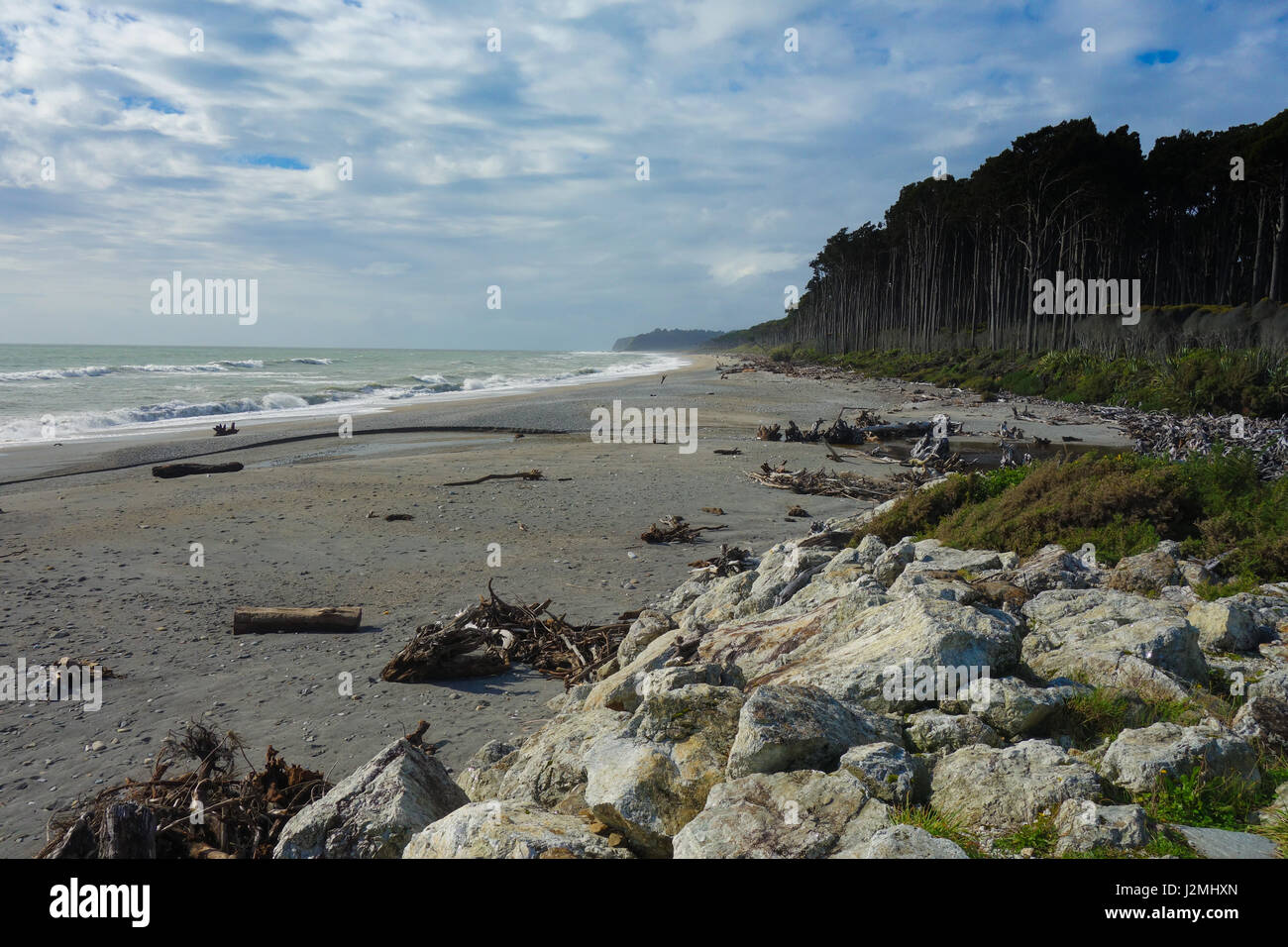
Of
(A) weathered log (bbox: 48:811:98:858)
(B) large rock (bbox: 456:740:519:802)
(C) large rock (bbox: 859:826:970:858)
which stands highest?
(C) large rock (bbox: 859:826:970:858)

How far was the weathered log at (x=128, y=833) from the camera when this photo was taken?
11.4 ft

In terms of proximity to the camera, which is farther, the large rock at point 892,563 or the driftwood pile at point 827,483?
the driftwood pile at point 827,483

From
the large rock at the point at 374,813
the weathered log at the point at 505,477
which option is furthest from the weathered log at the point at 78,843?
the weathered log at the point at 505,477

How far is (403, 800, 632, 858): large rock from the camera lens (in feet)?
9.62

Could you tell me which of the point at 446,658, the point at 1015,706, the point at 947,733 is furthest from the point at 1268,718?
the point at 446,658

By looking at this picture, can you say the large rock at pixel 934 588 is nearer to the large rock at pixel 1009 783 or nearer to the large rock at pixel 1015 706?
the large rock at pixel 1015 706

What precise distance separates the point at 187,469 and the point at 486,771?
54.8 feet

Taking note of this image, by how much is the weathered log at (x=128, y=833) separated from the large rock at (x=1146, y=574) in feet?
22.2

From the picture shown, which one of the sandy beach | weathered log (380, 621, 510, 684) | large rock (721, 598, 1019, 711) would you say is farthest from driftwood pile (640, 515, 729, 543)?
large rock (721, 598, 1019, 711)

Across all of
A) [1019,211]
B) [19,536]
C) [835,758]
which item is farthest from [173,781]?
[1019,211]

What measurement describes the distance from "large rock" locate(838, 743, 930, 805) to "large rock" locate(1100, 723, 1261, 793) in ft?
2.51

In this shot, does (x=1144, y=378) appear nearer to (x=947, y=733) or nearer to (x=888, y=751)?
(x=947, y=733)

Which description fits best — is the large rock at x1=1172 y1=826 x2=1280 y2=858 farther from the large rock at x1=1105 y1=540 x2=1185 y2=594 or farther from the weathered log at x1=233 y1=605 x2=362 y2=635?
the weathered log at x1=233 y1=605 x2=362 y2=635
